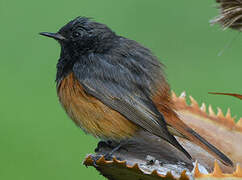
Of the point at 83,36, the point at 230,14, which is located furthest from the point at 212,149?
the point at 83,36

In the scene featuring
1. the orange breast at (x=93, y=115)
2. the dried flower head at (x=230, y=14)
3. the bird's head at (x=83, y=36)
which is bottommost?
the orange breast at (x=93, y=115)

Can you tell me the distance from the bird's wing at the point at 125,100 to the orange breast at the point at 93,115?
4 centimetres

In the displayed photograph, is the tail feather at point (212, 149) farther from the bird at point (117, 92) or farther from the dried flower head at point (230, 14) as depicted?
the dried flower head at point (230, 14)

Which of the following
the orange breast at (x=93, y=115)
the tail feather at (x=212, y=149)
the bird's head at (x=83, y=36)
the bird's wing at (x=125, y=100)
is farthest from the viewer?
the bird's head at (x=83, y=36)

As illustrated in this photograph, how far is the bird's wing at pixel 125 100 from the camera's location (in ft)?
11.3

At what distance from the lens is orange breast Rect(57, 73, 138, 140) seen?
3664mm

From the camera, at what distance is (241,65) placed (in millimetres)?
6582

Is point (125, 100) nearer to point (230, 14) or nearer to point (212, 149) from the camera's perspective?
point (212, 149)

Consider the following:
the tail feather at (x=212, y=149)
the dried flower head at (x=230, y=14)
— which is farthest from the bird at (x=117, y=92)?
the dried flower head at (x=230, y=14)

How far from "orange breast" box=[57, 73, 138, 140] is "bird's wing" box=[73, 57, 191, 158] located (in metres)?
0.04

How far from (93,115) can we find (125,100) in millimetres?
225

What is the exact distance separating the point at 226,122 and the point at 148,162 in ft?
2.38

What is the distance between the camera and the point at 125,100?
364 cm

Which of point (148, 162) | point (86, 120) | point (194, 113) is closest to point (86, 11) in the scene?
point (86, 120)
